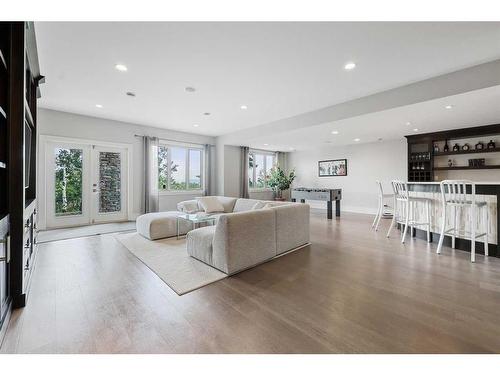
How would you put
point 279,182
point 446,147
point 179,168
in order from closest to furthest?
point 446,147
point 179,168
point 279,182

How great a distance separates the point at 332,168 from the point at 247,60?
21.7 ft

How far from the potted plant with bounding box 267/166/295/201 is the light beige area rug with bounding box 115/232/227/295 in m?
5.57

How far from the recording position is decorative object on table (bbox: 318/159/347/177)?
27.4ft

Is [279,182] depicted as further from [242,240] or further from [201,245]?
[242,240]

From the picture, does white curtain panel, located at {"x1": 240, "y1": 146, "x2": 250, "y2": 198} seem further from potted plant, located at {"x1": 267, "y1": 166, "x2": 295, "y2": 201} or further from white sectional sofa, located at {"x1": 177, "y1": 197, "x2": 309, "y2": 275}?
white sectional sofa, located at {"x1": 177, "y1": 197, "x2": 309, "y2": 275}

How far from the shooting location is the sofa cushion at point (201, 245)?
2.96m

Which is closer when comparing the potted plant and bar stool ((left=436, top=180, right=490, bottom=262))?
bar stool ((left=436, top=180, right=490, bottom=262))

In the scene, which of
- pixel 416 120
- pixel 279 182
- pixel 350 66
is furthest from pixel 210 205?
pixel 416 120

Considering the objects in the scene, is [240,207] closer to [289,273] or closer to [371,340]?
[289,273]

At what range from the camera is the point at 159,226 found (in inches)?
168

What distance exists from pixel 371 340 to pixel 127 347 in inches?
64.7

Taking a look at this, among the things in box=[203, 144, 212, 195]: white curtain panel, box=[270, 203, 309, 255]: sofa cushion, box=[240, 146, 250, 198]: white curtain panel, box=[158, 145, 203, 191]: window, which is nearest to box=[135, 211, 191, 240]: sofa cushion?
box=[270, 203, 309, 255]: sofa cushion

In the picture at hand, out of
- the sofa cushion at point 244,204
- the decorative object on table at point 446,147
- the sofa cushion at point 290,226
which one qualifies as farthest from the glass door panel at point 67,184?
the decorative object on table at point 446,147
